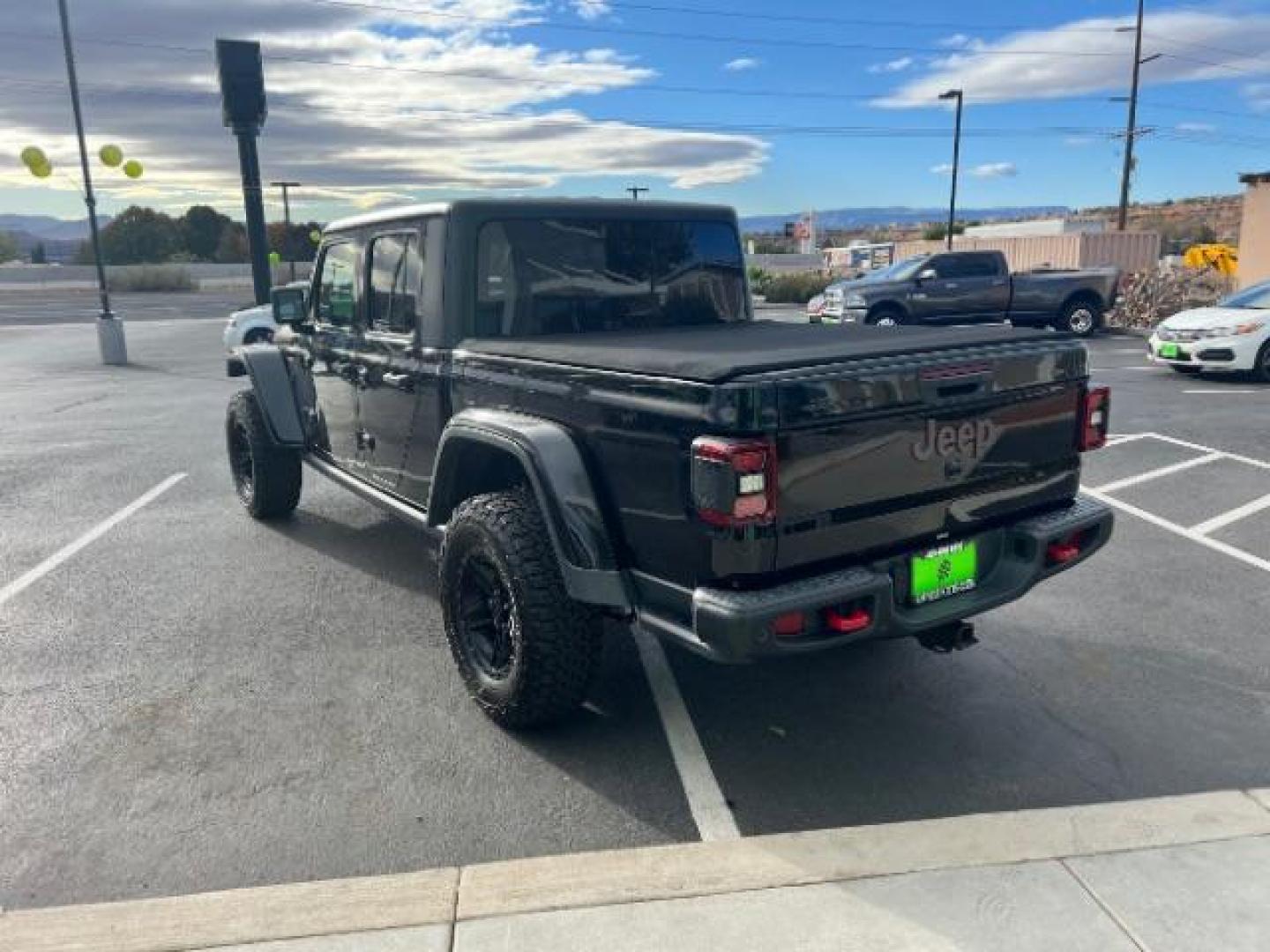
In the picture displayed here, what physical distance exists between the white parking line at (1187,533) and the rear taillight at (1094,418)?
250 centimetres

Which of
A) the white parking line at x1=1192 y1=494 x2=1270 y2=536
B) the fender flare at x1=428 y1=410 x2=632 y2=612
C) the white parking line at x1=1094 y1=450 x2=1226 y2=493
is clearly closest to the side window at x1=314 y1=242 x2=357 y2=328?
the fender flare at x1=428 y1=410 x2=632 y2=612

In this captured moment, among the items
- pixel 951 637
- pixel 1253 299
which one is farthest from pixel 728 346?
pixel 1253 299

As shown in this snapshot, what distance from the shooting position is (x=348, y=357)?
5117 mm

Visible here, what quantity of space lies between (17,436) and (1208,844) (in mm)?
11354

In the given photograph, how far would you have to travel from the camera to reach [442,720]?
385 centimetres

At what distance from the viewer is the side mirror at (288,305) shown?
5645mm

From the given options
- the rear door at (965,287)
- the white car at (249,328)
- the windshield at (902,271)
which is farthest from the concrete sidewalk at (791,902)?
the windshield at (902,271)

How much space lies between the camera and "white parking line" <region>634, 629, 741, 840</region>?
→ 311cm

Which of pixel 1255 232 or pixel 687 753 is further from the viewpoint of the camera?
pixel 1255 232

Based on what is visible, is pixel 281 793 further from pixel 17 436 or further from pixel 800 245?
pixel 800 245

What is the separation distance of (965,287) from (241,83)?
1413cm

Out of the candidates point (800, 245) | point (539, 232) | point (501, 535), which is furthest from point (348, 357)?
point (800, 245)

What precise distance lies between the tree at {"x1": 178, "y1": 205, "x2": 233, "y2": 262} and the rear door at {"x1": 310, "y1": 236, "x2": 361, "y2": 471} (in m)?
79.3

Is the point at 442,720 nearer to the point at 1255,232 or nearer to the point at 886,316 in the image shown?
the point at 886,316
